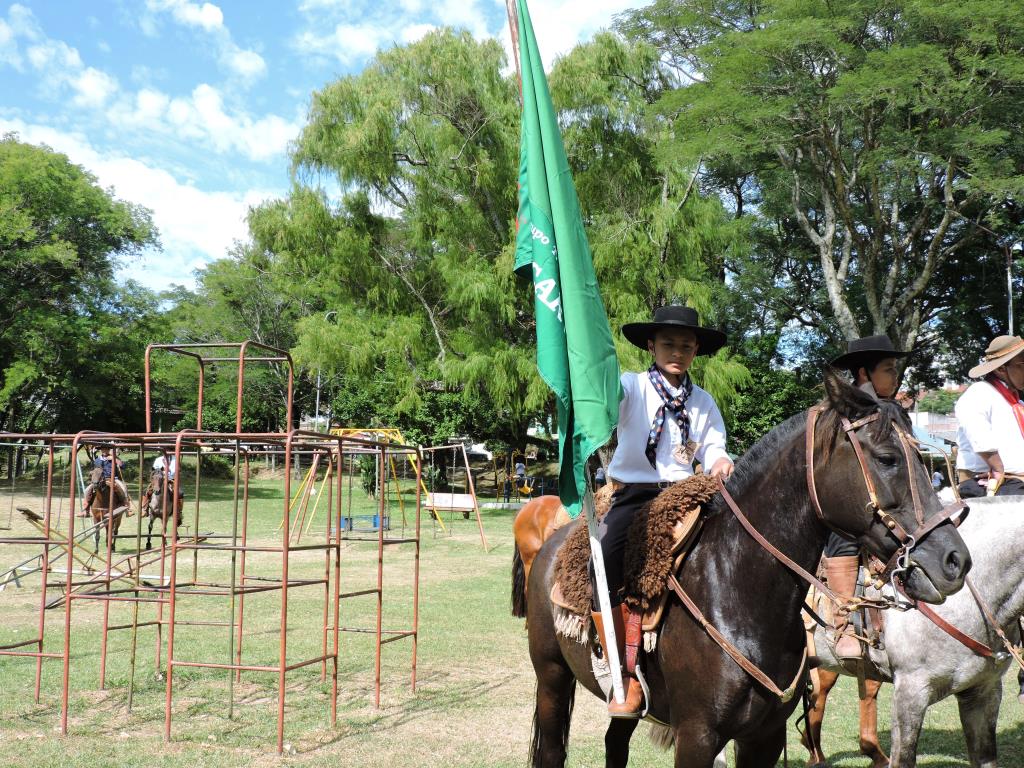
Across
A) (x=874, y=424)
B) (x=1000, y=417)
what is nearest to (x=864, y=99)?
(x=1000, y=417)

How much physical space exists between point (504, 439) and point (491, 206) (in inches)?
348

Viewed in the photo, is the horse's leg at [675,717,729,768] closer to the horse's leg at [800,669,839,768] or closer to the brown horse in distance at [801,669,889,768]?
the horse's leg at [800,669,839,768]

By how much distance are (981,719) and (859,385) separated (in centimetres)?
206

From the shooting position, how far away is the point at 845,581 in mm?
5391

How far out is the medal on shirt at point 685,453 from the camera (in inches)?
170

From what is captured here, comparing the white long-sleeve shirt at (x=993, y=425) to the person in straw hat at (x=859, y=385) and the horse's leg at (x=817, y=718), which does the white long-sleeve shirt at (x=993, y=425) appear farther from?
the horse's leg at (x=817, y=718)

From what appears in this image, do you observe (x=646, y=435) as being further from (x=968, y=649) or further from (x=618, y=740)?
(x=968, y=649)

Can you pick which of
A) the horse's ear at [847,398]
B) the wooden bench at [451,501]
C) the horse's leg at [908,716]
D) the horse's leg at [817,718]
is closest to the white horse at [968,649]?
the horse's leg at [908,716]

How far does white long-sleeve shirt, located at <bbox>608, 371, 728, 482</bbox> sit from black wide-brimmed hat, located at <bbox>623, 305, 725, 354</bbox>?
0.24 meters

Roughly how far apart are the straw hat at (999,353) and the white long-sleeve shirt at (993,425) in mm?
106

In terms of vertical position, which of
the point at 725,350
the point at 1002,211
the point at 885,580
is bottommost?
the point at 885,580

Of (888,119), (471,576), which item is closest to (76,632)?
(471,576)

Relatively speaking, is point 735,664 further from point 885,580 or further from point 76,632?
point 76,632

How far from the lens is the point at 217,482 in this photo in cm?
4078
